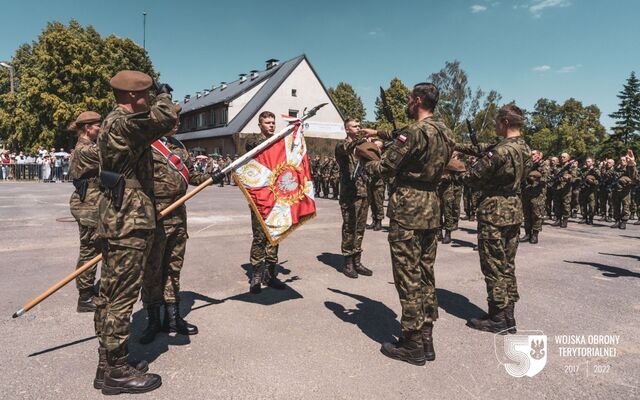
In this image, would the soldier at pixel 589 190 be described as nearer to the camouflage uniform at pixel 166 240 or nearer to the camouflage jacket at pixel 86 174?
the camouflage uniform at pixel 166 240

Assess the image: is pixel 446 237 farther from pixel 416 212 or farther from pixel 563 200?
pixel 416 212

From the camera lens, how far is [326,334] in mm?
4184

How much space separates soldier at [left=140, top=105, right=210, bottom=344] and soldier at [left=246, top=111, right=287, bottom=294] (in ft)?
4.57

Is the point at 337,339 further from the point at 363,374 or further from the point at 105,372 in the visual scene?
the point at 105,372

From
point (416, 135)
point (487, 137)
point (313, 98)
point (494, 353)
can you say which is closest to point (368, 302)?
point (494, 353)

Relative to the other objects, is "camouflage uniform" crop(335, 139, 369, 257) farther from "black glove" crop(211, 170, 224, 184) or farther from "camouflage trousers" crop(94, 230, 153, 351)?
"camouflage trousers" crop(94, 230, 153, 351)

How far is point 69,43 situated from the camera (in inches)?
1377

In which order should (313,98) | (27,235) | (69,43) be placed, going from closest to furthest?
(27,235) < (69,43) < (313,98)

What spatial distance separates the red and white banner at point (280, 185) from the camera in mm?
4613

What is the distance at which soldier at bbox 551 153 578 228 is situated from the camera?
42.2 ft

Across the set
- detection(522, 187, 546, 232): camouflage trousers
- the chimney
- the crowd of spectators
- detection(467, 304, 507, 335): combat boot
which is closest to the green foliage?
the crowd of spectators

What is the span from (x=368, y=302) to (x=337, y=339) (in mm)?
1224

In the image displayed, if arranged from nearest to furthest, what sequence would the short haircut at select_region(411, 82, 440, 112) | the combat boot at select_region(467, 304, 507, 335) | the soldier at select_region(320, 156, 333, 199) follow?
the short haircut at select_region(411, 82, 440, 112)
the combat boot at select_region(467, 304, 507, 335)
the soldier at select_region(320, 156, 333, 199)

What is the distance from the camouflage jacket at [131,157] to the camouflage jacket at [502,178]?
324 centimetres
